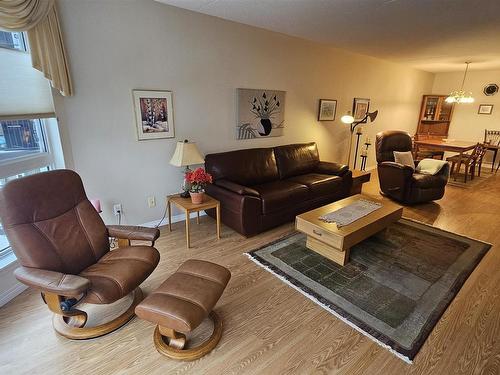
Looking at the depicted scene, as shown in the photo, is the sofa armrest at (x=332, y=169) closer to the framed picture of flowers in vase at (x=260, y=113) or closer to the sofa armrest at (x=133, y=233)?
the framed picture of flowers in vase at (x=260, y=113)

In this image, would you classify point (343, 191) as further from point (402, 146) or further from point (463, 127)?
point (463, 127)

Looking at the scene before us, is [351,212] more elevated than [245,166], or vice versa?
[245,166]

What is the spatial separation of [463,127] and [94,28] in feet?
28.1

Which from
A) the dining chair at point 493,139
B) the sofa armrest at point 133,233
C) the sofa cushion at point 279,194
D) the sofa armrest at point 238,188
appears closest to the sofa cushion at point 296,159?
the sofa cushion at point 279,194

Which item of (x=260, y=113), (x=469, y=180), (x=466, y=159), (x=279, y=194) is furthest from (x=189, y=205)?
(x=469, y=180)

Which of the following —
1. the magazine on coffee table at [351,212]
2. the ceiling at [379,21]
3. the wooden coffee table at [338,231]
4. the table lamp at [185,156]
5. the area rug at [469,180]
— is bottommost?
the area rug at [469,180]

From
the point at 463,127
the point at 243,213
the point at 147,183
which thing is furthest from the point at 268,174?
the point at 463,127

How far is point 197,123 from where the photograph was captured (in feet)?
10.9

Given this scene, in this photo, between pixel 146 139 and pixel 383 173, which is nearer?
pixel 146 139

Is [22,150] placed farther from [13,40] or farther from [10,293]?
[10,293]

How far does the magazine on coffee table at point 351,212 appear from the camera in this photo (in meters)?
2.65

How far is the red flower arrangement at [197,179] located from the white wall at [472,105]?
7661mm

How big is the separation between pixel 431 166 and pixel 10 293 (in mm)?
5428

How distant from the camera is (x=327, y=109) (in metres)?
4.82
